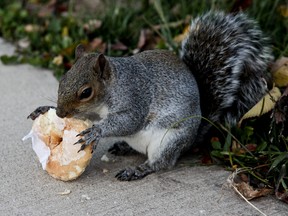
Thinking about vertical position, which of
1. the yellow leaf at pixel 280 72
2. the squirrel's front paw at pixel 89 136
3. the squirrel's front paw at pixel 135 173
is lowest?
the squirrel's front paw at pixel 135 173

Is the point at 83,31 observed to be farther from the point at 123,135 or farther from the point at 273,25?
the point at 123,135

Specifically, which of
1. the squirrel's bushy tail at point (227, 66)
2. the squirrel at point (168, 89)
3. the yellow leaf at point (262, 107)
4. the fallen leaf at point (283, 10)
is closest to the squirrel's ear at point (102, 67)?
the squirrel at point (168, 89)

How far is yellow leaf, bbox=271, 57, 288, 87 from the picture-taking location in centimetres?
290

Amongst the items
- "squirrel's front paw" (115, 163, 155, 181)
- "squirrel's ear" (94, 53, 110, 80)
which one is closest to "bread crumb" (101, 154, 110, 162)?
"squirrel's front paw" (115, 163, 155, 181)

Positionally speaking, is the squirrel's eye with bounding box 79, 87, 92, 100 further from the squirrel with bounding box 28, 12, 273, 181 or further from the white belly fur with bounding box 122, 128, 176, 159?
the white belly fur with bounding box 122, 128, 176, 159

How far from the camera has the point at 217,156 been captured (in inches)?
105

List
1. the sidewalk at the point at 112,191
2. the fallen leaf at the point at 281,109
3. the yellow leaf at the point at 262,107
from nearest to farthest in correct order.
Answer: the sidewalk at the point at 112,191
the fallen leaf at the point at 281,109
the yellow leaf at the point at 262,107

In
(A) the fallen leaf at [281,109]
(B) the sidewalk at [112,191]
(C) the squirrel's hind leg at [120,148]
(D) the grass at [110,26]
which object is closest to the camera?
(B) the sidewalk at [112,191]

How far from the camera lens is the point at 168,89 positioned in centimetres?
259

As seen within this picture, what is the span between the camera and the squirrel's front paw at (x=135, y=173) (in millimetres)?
2523

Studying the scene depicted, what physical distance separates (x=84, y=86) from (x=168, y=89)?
1.44 feet

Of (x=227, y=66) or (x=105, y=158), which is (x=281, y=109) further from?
(x=105, y=158)

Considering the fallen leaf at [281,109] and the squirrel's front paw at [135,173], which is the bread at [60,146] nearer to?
the squirrel's front paw at [135,173]

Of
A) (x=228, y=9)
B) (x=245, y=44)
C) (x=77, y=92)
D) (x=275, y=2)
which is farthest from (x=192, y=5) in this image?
(x=77, y=92)
